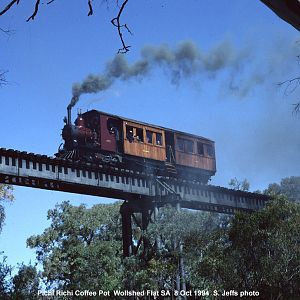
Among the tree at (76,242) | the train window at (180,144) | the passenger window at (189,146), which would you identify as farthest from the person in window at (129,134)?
the tree at (76,242)

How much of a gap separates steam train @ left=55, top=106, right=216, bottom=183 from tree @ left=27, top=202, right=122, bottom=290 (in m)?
11.4

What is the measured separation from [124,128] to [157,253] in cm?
765

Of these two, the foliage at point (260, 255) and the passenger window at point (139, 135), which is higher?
the passenger window at point (139, 135)

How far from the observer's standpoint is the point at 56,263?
38812 millimetres

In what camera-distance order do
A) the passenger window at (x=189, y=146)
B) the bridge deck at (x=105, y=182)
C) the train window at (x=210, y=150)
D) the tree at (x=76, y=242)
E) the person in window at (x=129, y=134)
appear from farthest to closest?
1. the tree at (x=76, y=242)
2. the train window at (x=210, y=150)
3. the passenger window at (x=189, y=146)
4. the person in window at (x=129, y=134)
5. the bridge deck at (x=105, y=182)

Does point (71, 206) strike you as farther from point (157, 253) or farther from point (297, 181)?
Result: point (297, 181)

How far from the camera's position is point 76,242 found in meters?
40.7

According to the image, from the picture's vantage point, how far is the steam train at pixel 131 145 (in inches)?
941

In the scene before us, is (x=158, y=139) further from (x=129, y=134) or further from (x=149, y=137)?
(x=129, y=134)

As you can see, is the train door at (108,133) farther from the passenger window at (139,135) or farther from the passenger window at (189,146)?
the passenger window at (189,146)

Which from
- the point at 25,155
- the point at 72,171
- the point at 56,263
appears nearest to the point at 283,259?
the point at 72,171

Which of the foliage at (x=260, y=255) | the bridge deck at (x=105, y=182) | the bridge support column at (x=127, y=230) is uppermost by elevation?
the bridge deck at (x=105, y=182)

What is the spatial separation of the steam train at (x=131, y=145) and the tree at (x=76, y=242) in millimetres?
11384

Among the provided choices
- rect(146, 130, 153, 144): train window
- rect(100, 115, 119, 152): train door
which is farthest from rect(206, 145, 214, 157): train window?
rect(100, 115, 119, 152): train door
